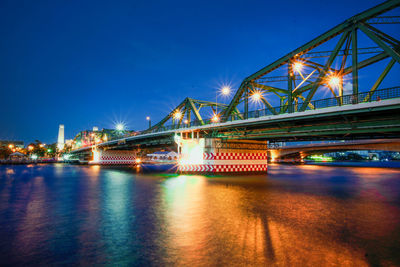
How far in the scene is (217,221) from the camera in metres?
7.10

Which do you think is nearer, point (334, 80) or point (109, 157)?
point (334, 80)

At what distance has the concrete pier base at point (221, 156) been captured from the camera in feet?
85.9

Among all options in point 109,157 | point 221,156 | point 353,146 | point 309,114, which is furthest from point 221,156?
point 109,157

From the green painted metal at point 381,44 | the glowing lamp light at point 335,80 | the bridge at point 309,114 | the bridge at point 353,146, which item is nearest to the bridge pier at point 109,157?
the bridge at point 309,114

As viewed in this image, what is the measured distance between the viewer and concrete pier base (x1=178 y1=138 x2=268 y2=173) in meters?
26.2

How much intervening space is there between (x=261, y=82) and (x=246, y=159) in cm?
925

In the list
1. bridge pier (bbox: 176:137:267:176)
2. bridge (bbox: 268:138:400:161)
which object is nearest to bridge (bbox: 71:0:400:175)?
bridge pier (bbox: 176:137:267:176)

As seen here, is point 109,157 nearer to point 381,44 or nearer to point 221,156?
point 221,156

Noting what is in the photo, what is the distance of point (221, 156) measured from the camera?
2630 centimetres

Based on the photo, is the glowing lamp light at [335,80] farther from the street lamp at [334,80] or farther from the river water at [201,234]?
the river water at [201,234]

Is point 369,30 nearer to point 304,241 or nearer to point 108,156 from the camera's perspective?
point 304,241

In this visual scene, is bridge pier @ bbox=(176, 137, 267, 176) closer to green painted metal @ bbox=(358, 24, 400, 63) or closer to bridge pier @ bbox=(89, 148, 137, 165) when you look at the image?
green painted metal @ bbox=(358, 24, 400, 63)

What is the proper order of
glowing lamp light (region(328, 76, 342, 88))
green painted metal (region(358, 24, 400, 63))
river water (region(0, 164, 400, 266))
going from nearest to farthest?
river water (region(0, 164, 400, 266))
green painted metal (region(358, 24, 400, 63))
glowing lamp light (region(328, 76, 342, 88))

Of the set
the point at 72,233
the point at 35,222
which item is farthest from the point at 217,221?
the point at 35,222
